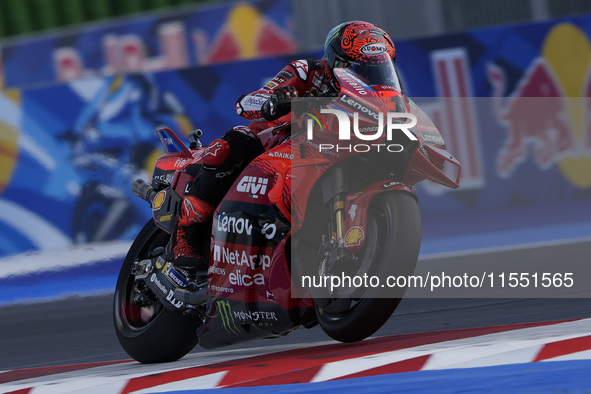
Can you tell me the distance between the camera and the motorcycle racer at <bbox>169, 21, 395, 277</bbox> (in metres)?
4.09

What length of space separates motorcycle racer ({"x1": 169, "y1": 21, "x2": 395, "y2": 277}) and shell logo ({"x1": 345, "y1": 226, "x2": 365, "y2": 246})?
616mm

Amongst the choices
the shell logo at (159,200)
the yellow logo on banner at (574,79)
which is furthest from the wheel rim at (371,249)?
the yellow logo on banner at (574,79)

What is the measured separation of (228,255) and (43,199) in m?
4.10

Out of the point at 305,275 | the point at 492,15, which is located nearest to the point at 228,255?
the point at 305,275

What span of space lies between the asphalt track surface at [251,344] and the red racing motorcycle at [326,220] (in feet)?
2.15

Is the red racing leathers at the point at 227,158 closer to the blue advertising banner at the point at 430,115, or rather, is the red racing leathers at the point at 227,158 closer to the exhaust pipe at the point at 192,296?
the exhaust pipe at the point at 192,296

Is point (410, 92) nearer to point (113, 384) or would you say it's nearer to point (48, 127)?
point (48, 127)

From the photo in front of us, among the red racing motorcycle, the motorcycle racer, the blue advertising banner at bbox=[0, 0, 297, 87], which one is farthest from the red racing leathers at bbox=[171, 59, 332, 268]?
the blue advertising banner at bbox=[0, 0, 297, 87]

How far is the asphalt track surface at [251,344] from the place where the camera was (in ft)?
16.3

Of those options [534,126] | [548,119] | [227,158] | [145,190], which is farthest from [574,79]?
[227,158]

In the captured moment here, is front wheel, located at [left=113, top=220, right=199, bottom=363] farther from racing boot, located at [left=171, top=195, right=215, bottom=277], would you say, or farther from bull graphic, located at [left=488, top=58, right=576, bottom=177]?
bull graphic, located at [left=488, top=58, right=576, bottom=177]

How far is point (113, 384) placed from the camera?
3.92m

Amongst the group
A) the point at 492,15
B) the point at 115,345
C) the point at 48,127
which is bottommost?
the point at 115,345

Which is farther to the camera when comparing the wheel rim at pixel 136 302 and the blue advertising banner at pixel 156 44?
the blue advertising banner at pixel 156 44
